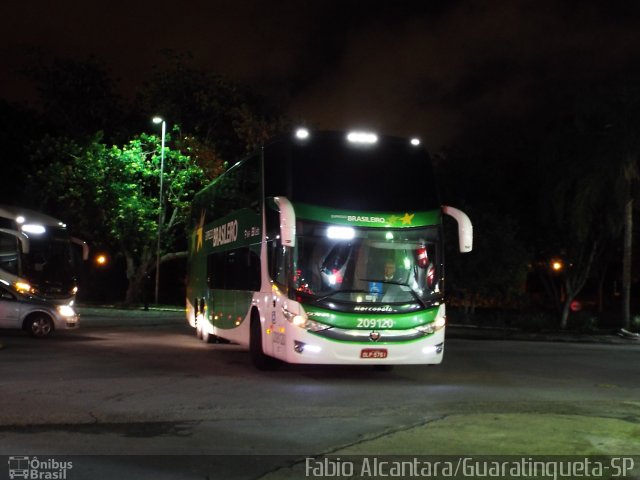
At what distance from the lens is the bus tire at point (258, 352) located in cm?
1487

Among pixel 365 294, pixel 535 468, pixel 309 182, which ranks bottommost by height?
pixel 535 468

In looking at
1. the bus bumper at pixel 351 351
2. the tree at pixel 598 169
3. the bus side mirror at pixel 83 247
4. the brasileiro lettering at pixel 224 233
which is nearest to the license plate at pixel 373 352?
the bus bumper at pixel 351 351

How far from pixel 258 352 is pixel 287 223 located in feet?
10.4

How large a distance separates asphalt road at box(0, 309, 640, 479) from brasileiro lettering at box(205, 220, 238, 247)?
2.67 meters

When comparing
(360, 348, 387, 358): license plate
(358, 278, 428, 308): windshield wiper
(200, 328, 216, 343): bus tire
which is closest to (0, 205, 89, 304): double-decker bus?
(200, 328, 216, 343): bus tire

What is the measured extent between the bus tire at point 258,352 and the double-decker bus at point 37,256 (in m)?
8.05

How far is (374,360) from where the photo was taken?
1344 cm

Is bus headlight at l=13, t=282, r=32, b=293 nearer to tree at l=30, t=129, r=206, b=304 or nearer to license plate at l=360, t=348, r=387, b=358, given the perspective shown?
license plate at l=360, t=348, r=387, b=358

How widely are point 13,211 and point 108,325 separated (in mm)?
8363

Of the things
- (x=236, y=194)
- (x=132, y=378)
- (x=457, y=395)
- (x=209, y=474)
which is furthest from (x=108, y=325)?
(x=209, y=474)

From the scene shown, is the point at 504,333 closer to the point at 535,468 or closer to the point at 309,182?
the point at 309,182

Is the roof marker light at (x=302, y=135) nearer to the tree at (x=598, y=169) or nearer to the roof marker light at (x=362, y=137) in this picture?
the roof marker light at (x=362, y=137)

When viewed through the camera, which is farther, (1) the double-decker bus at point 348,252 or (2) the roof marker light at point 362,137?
(2) the roof marker light at point 362,137

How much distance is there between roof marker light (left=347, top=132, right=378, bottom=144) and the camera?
14.6 metres
